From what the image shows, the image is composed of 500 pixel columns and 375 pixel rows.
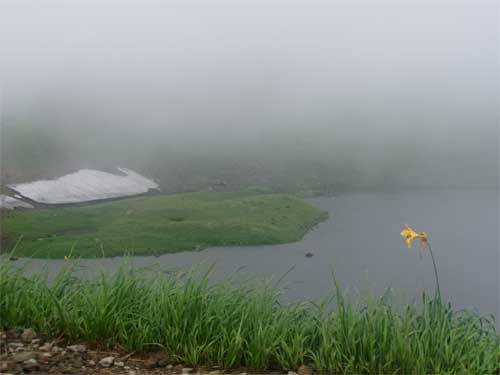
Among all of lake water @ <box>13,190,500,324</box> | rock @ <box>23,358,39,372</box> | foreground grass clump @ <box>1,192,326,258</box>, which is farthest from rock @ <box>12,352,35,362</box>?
foreground grass clump @ <box>1,192,326,258</box>

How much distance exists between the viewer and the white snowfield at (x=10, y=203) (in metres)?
24.4

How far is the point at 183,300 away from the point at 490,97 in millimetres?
83873

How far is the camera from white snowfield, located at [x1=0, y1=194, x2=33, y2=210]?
2436 centimetres

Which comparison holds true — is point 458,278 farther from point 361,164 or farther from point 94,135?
point 94,135

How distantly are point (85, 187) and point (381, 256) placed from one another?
21.4 metres

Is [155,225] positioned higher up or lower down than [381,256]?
higher up

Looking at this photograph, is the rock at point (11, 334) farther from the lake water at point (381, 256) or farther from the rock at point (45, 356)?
the lake water at point (381, 256)

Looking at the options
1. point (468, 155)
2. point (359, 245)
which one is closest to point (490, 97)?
point (468, 155)

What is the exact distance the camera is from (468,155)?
179 ft

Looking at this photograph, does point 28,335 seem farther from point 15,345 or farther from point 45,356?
point 45,356

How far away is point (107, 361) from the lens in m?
3.79

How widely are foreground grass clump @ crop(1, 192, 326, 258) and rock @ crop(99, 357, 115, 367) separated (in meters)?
14.0

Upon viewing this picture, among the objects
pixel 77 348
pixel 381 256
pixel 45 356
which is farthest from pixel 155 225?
pixel 45 356

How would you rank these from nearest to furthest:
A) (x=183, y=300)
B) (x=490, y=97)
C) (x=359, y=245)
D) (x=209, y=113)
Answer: (x=183, y=300)
(x=359, y=245)
(x=209, y=113)
(x=490, y=97)
